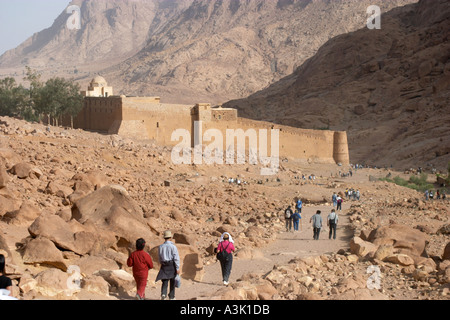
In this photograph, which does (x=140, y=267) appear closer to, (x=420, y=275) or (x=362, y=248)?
(x=420, y=275)

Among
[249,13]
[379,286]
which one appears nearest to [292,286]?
[379,286]

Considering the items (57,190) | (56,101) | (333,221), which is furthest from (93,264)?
(56,101)

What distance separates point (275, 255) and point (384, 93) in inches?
2027

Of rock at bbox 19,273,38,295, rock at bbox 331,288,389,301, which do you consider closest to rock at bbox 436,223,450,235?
rock at bbox 331,288,389,301

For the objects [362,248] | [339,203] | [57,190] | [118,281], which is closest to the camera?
[118,281]

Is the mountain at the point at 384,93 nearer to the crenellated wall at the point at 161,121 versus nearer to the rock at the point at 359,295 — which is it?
the crenellated wall at the point at 161,121

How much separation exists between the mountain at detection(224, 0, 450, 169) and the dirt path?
96.7ft

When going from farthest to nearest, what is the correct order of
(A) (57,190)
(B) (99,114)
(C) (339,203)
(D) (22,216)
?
1. (B) (99,114)
2. (C) (339,203)
3. (A) (57,190)
4. (D) (22,216)

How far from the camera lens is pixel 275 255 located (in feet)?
42.7

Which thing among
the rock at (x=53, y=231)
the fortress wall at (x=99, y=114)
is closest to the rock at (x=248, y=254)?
the rock at (x=53, y=231)

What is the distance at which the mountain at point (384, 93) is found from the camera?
50906mm

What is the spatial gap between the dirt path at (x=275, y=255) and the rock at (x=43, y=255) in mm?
1377

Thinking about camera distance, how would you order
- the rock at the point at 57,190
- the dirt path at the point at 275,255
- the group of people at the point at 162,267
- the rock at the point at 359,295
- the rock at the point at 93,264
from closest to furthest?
the group of people at the point at 162,267 → the rock at the point at 359,295 → the rock at the point at 93,264 → the dirt path at the point at 275,255 → the rock at the point at 57,190
